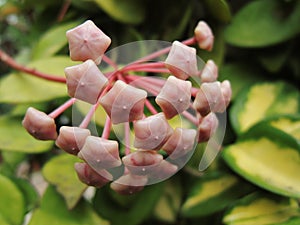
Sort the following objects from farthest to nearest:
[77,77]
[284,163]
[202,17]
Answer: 1. [202,17]
2. [284,163]
3. [77,77]

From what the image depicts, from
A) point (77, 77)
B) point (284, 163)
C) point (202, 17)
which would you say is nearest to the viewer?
point (77, 77)

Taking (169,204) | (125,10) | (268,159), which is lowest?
(169,204)

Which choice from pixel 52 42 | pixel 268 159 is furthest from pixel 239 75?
pixel 52 42

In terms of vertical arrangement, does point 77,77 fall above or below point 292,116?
above

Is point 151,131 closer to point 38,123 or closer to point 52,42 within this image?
point 38,123

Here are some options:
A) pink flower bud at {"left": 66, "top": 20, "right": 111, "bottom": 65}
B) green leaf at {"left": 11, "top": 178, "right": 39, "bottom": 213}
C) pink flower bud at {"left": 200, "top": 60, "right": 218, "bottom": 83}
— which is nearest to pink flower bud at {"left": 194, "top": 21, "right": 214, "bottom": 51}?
pink flower bud at {"left": 200, "top": 60, "right": 218, "bottom": 83}

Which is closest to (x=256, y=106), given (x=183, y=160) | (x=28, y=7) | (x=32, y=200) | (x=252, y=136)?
(x=252, y=136)

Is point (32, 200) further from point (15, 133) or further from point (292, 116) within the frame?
point (292, 116)
